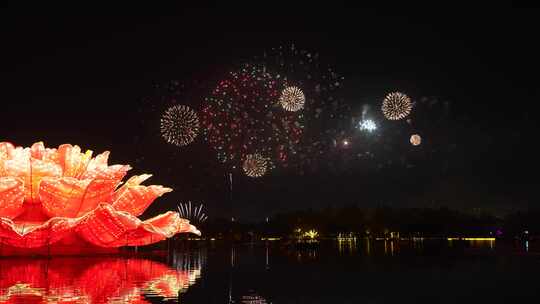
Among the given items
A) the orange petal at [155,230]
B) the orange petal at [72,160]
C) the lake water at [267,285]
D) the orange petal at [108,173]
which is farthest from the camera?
the orange petal at [155,230]

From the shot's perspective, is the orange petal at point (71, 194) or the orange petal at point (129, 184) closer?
the orange petal at point (71, 194)

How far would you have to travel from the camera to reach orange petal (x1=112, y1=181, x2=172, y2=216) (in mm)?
28812

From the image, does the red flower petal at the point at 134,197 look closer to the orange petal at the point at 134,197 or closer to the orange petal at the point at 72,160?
the orange petal at the point at 134,197

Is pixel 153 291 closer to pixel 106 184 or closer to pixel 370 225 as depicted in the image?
pixel 106 184

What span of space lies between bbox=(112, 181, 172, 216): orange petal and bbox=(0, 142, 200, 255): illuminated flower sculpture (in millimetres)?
48

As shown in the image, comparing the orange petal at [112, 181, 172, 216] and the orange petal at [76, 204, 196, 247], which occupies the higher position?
the orange petal at [112, 181, 172, 216]

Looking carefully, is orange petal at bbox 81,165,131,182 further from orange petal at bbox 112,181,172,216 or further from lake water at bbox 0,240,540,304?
lake water at bbox 0,240,540,304

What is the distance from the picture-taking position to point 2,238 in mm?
25719

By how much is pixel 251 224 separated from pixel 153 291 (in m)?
104

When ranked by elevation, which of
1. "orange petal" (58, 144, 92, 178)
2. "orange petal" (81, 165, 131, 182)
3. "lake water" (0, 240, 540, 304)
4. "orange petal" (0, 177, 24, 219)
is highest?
"orange petal" (58, 144, 92, 178)

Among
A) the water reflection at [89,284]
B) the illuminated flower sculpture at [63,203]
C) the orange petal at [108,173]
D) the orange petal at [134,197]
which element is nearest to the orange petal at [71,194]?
the illuminated flower sculpture at [63,203]

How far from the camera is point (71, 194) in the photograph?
25828 millimetres

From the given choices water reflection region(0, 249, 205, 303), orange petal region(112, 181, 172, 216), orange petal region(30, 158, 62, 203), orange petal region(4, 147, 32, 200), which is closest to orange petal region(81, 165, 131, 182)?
orange petal region(30, 158, 62, 203)

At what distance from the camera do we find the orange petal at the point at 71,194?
998 inches
